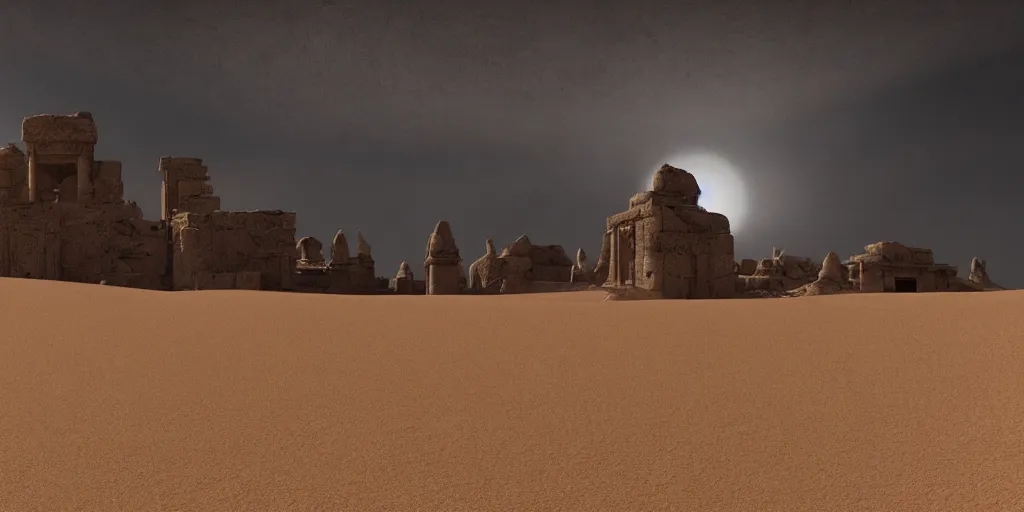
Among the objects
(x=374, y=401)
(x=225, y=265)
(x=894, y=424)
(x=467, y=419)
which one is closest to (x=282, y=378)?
(x=374, y=401)

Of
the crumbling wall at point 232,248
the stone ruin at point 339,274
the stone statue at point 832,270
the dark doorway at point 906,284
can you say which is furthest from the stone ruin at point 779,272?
the crumbling wall at point 232,248

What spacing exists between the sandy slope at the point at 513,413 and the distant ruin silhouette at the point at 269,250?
10.4 meters

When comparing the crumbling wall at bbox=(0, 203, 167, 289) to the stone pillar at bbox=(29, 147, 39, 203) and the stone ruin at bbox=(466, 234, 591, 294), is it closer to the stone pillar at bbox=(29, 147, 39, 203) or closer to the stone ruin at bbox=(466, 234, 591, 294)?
the stone pillar at bbox=(29, 147, 39, 203)

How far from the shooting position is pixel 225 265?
21.6 meters

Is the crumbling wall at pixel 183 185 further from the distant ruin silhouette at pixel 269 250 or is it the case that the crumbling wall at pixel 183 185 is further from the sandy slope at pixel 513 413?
the sandy slope at pixel 513 413

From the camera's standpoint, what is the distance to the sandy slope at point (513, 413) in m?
2.94

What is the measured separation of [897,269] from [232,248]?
23680 millimetres

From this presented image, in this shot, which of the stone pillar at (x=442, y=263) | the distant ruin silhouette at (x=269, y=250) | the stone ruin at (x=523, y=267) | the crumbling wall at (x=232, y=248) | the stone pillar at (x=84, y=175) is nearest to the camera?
the distant ruin silhouette at (x=269, y=250)

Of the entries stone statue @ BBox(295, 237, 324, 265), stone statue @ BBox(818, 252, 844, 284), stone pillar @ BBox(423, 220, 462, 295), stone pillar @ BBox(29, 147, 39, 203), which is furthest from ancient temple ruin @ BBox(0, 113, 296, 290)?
stone statue @ BBox(818, 252, 844, 284)

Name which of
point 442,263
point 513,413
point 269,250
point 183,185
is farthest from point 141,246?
point 513,413

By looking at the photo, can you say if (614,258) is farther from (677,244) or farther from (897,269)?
(897,269)

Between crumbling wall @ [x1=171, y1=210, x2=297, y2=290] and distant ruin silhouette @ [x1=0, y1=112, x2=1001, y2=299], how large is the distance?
0.11ft

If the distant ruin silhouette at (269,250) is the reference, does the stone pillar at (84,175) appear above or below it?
above

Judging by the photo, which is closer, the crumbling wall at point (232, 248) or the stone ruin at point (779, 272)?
the crumbling wall at point (232, 248)
